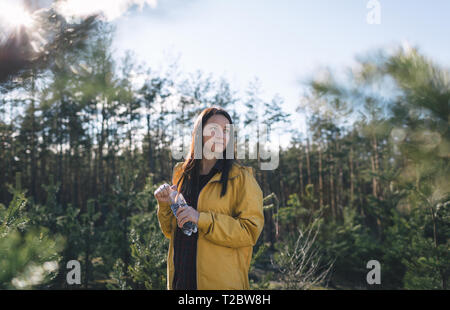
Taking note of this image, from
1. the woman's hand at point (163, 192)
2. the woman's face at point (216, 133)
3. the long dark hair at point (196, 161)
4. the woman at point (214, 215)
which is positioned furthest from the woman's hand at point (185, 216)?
the woman's face at point (216, 133)

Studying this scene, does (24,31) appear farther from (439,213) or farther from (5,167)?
(5,167)

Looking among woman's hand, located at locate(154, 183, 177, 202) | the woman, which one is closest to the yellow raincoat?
the woman

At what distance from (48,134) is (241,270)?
69.9 feet

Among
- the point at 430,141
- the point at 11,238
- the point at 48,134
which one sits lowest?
the point at 11,238

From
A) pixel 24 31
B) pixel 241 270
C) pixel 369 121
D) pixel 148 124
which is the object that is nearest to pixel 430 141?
pixel 369 121

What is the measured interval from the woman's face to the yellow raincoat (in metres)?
0.14

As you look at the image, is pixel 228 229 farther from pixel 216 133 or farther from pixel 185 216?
pixel 216 133

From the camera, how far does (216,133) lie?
168 centimetres

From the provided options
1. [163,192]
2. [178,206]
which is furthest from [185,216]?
[163,192]

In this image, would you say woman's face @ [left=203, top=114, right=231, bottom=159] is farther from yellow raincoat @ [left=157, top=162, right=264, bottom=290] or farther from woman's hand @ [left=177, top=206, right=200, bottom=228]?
woman's hand @ [left=177, top=206, right=200, bottom=228]

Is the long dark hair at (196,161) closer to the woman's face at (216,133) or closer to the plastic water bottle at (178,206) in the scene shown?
the woman's face at (216,133)

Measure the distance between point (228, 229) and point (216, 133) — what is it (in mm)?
514

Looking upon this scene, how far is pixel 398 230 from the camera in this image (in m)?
8.77

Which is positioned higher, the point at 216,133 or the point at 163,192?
the point at 216,133
